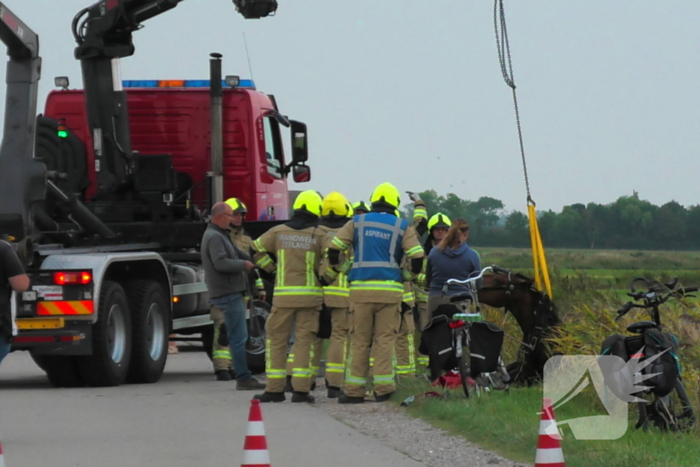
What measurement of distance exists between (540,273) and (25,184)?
5342 millimetres

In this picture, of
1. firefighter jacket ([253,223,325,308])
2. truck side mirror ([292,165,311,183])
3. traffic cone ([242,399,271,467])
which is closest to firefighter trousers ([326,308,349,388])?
firefighter jacket ([253,223,325,308])

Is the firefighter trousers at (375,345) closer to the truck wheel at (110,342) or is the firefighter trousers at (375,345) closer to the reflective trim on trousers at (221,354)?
the truck wheel at (110,342)

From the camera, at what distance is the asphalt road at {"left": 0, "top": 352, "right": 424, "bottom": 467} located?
8727 mm

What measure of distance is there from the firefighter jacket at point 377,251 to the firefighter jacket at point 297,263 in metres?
0.49

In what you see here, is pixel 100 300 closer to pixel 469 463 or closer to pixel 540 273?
pixel 540 273

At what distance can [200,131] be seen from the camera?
648 inches

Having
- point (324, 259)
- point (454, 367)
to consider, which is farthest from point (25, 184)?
point (454, 367)

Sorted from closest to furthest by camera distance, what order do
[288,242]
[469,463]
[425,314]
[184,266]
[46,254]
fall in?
[469,463]
[288,242]
[46,254]
[425,314]
[184,266]

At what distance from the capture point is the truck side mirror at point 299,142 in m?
16.8

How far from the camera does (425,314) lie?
15.0 meters

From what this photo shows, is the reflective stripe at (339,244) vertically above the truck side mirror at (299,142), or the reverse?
the truck side mirror at (299,142)

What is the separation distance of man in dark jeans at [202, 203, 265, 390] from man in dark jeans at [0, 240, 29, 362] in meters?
4.57

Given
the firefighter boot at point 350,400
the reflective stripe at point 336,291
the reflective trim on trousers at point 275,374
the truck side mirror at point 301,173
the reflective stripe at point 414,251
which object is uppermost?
the truck side mirror at point 301,173

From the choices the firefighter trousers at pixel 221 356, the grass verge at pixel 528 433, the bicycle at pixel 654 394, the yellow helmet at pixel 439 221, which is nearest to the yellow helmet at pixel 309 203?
the grass verge at pixel 528 433
